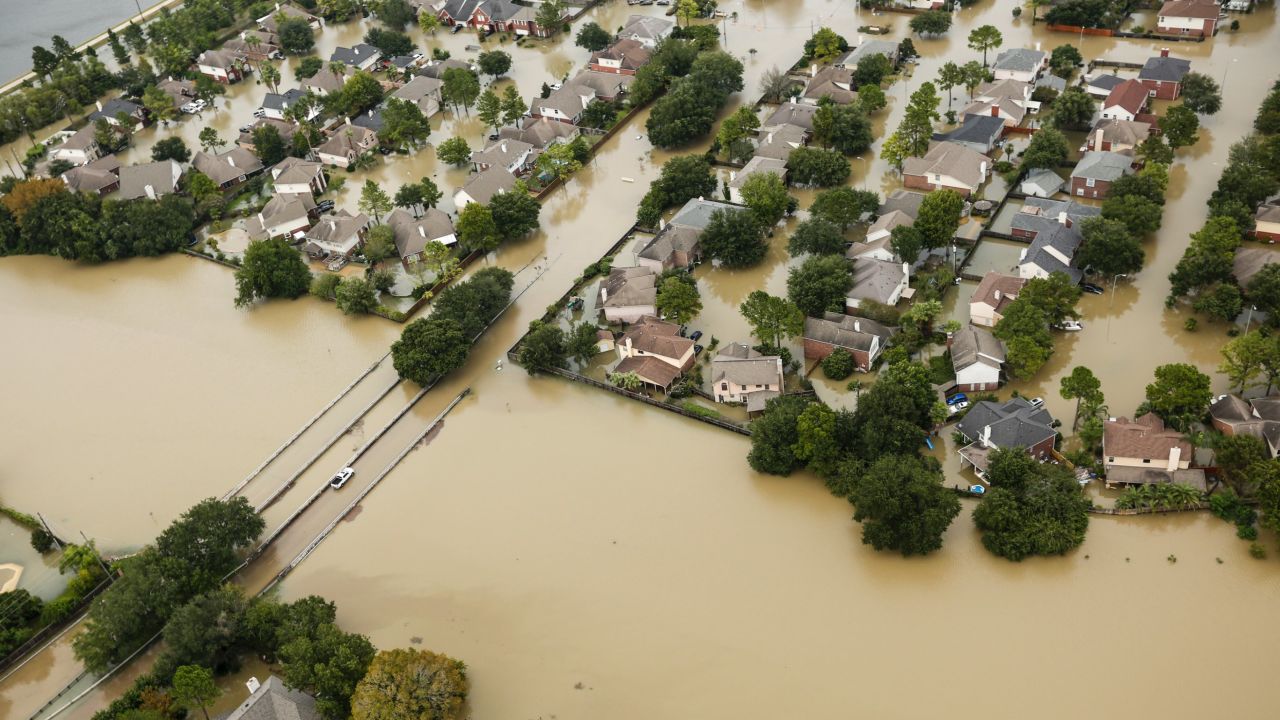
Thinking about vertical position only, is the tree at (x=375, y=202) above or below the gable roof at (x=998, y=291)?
above

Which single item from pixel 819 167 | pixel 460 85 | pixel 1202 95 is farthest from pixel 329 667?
pixel 1202 95

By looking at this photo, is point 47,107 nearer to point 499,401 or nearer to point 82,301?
point 82,301

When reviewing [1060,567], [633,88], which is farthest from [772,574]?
[633,88]

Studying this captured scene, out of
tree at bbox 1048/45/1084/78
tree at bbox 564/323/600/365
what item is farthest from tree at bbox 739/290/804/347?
tree at bbox 1048/45/1084/78

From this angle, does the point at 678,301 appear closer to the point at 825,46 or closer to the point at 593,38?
the point at 825,46

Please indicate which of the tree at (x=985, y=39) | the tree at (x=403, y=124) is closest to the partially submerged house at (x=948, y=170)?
the tree at (x=985, y=39)

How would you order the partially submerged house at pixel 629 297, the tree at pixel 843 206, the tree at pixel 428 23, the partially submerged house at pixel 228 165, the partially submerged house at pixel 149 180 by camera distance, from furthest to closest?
the tree at pixel 428 23 → the partially submerged house at pixel 228 165 → the partially submerged house at pixel 149 180 → the tree at pixel 843 206 → the partially submerged house at pixel 629 297

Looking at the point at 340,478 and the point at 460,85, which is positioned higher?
the point at 460,85

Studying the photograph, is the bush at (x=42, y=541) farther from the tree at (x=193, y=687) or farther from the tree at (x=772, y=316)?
the tree at (x=772, y=316)
